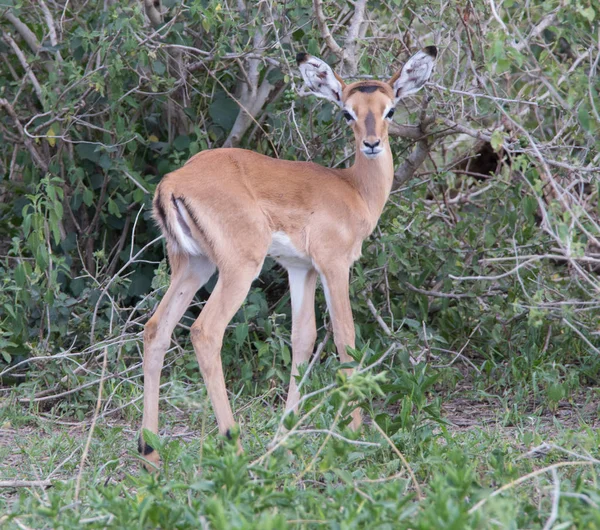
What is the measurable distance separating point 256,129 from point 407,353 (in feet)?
6.16

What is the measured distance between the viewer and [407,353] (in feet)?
17.6

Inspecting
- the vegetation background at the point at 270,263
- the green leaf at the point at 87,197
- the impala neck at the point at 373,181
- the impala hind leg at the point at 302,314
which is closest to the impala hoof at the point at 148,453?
the vegetation background at the point at 270,263

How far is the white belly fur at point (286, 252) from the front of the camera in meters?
4.85

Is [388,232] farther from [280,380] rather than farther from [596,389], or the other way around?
[596,389]

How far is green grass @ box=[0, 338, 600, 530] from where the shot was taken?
306cm

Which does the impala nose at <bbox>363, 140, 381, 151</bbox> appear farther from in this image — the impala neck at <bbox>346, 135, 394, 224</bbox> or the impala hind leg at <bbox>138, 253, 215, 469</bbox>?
the impala hind leg at <bbox>138, 253, 215, 469</bbox>

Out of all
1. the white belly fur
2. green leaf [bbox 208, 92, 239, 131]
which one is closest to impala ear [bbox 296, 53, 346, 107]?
the white belly fur

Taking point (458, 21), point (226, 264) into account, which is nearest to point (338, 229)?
point (226, 264)

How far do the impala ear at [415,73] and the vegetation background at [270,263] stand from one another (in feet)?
0.27

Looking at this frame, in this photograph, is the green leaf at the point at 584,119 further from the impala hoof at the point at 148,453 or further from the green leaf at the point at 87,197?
the green leaf at the point at 87,197

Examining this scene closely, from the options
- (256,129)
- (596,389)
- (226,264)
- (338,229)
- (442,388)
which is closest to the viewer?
(226,264)

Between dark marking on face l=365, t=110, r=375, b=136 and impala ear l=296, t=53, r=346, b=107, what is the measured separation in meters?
0.32

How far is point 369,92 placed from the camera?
495 centimetres

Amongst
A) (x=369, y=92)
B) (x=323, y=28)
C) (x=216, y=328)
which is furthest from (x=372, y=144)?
(x=216, y=328)
